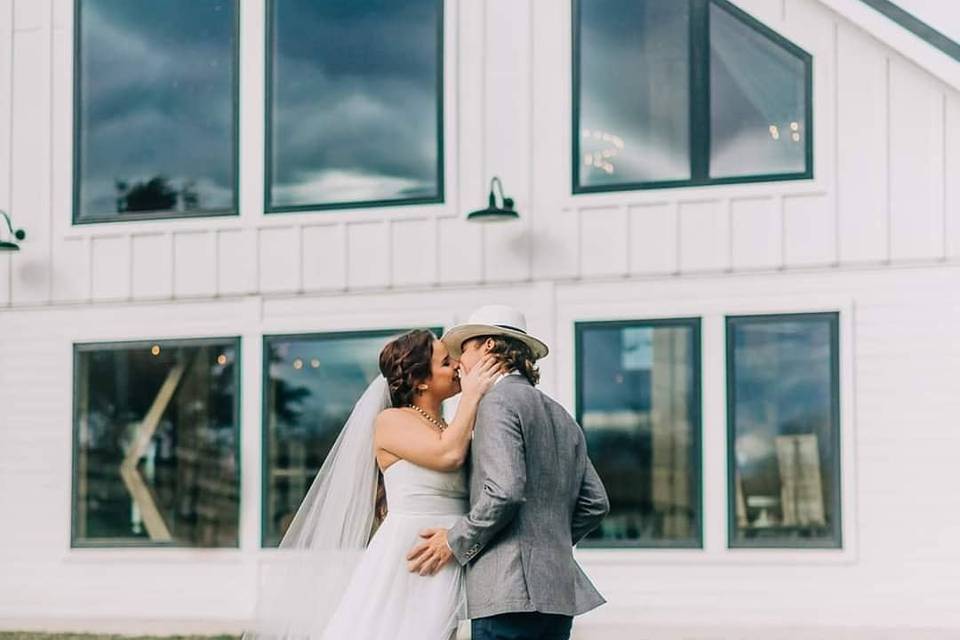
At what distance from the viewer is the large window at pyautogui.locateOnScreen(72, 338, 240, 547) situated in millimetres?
12758

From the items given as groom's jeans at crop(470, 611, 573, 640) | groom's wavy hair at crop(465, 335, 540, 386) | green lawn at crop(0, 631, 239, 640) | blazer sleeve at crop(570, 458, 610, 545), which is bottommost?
green lawn at crop(0, 631, 239, 640)

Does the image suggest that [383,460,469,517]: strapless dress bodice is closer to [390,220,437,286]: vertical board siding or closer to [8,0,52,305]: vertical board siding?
[390,220,437,286]: vertical board siding

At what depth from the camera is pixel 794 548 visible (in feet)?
37.5

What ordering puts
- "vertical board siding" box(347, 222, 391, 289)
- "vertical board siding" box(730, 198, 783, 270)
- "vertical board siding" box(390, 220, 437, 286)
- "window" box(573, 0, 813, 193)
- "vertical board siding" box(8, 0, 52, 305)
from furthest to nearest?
"vertical board siding" box(8, 0, 52, 305)
"vertical board siding" box(347, 222, 391, 289)
"vertical board siding" box(390, 220, 437, 286)
"window" box(573, 0, 813, 193)
"vertical board siding" box(730, 198, 783, 270)

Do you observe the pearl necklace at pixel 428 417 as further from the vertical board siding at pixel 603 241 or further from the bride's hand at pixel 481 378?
the vertical board siding at pixel 603 241

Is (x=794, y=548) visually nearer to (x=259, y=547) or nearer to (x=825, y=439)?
(x=825, y=439)

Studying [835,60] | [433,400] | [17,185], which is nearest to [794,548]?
[835,60]

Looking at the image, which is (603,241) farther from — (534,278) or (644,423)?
(644,423)

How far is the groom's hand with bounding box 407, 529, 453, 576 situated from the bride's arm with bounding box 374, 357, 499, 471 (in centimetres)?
25

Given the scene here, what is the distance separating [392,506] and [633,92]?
6.58 meters

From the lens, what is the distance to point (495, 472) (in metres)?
5.42

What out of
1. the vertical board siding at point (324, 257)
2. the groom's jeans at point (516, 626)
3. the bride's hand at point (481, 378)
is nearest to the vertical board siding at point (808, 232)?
the vertical board siding at point (324, 257)

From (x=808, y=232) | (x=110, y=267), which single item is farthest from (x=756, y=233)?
(x=110, y=267)

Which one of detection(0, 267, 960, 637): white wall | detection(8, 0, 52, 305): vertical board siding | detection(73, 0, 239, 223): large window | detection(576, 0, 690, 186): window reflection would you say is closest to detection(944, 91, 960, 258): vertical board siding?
detection(0, 267, 960, 637): white wall
